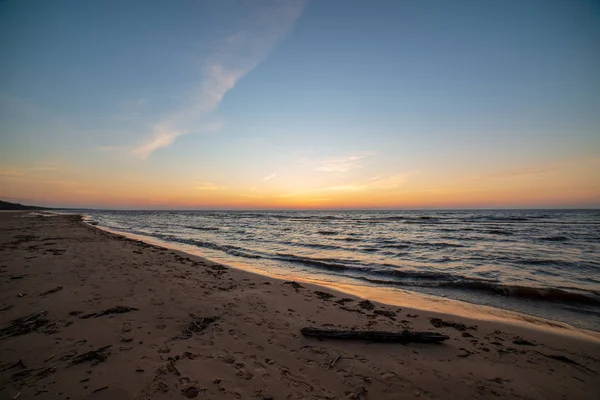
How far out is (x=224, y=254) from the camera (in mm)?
16031

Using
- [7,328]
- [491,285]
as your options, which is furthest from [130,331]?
[491,285]

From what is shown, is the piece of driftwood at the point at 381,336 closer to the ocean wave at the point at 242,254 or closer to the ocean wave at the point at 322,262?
the ocean wave at the point at 322,262

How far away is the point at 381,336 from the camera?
4742 mm

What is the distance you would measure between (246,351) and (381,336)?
240 centimetres

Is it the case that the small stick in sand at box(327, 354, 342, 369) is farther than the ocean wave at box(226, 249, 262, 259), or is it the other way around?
the ocean wave at box(226, 249, 262, 259)

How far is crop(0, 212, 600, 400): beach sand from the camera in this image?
129 inches

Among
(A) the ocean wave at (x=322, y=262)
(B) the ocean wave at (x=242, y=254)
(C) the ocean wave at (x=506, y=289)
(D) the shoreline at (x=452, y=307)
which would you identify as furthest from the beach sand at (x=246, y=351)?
(B) the ocean wave at (x=242, y=254)

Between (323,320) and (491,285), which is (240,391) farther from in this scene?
(491,285)

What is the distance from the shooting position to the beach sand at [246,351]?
327cm

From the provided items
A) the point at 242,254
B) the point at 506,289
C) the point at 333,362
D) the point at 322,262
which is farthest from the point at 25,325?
the point at 506,289

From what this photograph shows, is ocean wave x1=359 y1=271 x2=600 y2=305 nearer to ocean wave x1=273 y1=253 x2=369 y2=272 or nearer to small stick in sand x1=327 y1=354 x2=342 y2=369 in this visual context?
ocean wave x1=273 y1=253 x2=369 y2=272

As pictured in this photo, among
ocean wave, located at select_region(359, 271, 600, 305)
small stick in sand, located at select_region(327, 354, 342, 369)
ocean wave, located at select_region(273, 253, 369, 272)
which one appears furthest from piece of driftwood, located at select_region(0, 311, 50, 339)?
ocean wave, located at select_region(273, 253, 369, 272)

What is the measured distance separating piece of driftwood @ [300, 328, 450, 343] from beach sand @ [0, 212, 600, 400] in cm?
11

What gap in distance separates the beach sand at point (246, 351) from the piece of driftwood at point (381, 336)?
112mm
